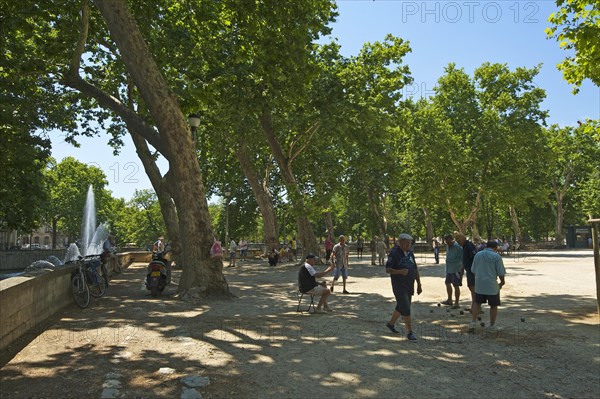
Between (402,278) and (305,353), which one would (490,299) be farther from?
(305,353)

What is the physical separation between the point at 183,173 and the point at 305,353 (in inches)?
260

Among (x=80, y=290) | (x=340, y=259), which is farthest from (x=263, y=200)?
(x=80, y=290)

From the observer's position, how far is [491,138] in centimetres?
3512

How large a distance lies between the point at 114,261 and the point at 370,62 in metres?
15.6

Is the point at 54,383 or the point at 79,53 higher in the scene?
the point at 79,53

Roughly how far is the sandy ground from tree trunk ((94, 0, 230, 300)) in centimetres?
101

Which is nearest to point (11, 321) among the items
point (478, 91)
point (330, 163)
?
point (330, 163)

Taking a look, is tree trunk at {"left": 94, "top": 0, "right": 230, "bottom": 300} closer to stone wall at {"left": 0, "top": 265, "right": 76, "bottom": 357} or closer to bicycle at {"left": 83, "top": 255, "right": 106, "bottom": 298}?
bicycle at {"left": 83, "top": 255, "right": 106, "bottom": 298}

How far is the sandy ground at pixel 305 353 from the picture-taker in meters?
4.81

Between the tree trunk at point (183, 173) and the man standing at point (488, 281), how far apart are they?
629 centimetres

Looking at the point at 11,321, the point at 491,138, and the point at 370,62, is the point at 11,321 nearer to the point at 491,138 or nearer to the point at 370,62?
the point at 370,62

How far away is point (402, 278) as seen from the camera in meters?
7.51

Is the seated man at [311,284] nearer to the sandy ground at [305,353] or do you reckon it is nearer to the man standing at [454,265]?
the sandy ground at [305,353]

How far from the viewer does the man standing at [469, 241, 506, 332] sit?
7.74m
